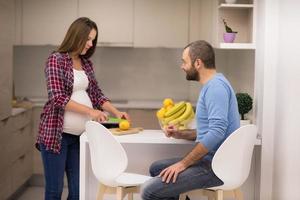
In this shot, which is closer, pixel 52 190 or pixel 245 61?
pixel 52 190

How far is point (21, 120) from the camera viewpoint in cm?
483

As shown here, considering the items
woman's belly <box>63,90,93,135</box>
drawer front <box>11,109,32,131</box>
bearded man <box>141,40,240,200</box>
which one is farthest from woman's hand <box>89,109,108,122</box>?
drawer front <box>11,109,32,131</box>

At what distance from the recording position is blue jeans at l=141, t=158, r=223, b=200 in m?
2.69

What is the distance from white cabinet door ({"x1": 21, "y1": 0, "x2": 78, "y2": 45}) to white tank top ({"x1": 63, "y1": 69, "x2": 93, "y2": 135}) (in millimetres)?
2217

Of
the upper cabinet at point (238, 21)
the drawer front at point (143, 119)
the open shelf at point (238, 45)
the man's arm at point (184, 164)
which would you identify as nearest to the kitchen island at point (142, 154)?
the man's arm at point (184, 164)

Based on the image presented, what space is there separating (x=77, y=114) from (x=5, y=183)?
1.53m

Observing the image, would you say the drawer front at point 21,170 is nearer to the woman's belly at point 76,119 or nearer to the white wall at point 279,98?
the woman's belly at point 76,119

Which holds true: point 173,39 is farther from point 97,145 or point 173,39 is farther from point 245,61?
point 97,145

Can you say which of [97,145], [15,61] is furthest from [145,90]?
[97,145]

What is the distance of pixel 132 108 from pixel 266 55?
215 cm

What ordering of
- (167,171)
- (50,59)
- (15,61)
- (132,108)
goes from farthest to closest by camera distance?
(15,61)
(132,108)
(50,59)
(167,171)

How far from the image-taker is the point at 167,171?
2693 millimetres

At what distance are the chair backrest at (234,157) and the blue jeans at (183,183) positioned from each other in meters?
0.05

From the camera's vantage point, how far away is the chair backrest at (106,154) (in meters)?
2.78
